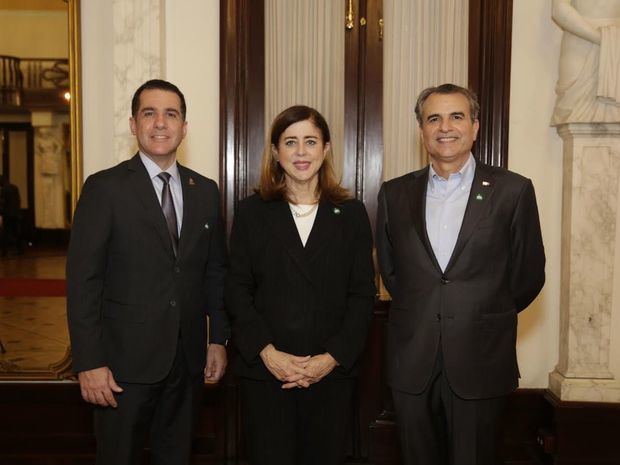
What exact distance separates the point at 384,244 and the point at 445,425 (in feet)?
2.46

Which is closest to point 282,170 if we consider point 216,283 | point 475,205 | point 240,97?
point 216,283

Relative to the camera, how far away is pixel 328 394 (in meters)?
2.48

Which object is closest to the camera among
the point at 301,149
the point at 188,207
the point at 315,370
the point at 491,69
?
the point at 315,370

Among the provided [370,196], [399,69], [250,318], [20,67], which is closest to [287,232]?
[250,318]

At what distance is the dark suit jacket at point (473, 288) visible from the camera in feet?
8.02

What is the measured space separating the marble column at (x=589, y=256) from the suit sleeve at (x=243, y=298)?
2.16 m

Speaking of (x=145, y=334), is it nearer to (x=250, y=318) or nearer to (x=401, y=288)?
(x=250, y=318)

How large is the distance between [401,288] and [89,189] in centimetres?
123

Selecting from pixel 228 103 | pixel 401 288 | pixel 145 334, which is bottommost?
pixel 145 334

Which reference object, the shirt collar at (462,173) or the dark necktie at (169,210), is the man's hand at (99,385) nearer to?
the dark necktie at (169,210)

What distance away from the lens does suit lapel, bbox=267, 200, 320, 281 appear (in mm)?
2475

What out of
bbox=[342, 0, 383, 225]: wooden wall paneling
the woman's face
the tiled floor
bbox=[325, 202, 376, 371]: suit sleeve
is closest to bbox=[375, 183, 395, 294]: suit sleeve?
bbox=[325, 202, 376, 371]: suit sleeve

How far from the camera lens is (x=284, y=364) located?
7.91 feet

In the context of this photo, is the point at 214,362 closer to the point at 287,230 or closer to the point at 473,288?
the point at 287,230
